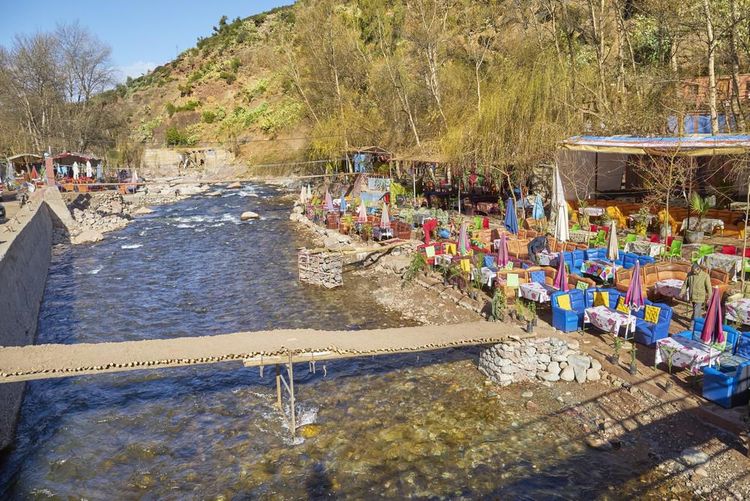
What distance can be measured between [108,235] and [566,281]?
25.8m

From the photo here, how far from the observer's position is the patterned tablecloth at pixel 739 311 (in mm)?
10266

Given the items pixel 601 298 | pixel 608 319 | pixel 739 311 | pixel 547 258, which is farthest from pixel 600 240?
pixel 608 319

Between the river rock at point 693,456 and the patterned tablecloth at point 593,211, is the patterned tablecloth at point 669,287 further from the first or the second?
the patterned tablecloth at point 593,211

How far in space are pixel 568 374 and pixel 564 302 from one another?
185 cm

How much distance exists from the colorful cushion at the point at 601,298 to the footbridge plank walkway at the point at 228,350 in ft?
7.02

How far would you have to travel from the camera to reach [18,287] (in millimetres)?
15531

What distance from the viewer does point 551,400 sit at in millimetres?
9898

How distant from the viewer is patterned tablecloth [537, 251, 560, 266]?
581 inches

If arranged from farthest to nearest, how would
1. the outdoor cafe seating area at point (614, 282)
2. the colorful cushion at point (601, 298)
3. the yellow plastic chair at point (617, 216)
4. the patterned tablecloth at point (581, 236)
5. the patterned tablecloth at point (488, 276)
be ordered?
the yellow plastic chair at point (617, 216) → the patterned tablecloth at point (581, 236) → the patterned tablecloth at point (488, 276) → the colorful cushion at point (601, 298) → the outdoor cafe seating area at point (614, 282)

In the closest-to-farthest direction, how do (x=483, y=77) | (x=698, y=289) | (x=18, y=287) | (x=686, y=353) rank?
(x=686, y=353) < (x=698, y=289) < (x=18, y=287) < (x=483, y=77)

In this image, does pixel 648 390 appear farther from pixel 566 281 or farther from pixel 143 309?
pixel 143 309

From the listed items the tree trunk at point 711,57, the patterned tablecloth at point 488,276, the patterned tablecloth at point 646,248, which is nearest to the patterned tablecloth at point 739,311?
the patterned tablecloth at point 646,248

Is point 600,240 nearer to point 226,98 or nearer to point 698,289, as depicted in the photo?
point 698,289

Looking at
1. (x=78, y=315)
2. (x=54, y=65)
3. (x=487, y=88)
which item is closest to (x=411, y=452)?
(x=78, y=315)
